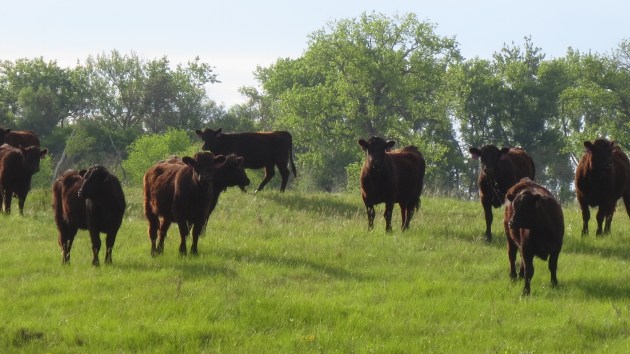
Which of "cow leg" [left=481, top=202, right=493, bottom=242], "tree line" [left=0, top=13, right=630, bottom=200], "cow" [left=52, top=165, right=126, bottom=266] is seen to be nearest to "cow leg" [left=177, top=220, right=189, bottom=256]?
"cow" [left=52, top=165, right=126, bottom=266]

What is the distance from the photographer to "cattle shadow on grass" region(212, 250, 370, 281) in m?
15.7

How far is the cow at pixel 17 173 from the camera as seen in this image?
78.4 ft

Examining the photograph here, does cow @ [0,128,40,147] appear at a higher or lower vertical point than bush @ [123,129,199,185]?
higher

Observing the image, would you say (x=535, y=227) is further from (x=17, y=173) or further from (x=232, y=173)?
(x=17, y=173)

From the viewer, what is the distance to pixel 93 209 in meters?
16.6

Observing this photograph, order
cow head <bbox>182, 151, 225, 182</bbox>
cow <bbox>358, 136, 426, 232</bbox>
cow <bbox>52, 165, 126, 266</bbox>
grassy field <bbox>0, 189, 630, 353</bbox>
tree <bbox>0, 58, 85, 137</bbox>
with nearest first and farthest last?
grassy field <bbox>0, 189, 630, 353</bbox>
cow <bbox>52, 165, 126, 266</bbox>
cow head <bbox>182, 151, 225, 182</bbox>
cow <bbox>358, 136, 426, 232</bbox>
tree <bbox>0, 58, 85, 137</bbox>

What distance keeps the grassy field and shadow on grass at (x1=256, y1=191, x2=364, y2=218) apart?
10.9ft

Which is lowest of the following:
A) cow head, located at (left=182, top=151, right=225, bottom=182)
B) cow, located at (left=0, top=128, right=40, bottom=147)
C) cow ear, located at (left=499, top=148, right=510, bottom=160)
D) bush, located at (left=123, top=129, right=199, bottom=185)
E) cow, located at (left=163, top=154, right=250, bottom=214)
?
bush, located at (left=123, top=129, right=199, bottom=185)

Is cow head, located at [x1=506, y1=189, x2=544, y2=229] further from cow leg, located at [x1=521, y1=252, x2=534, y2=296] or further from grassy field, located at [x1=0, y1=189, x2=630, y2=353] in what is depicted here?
grassy field, located at [x1=0, y1=189, x2=630, y2=353]

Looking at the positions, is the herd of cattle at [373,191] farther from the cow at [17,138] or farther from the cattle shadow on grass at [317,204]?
the cow at [17,138]

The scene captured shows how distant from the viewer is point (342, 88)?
72125 mm

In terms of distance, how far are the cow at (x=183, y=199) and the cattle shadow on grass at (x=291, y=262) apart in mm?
684

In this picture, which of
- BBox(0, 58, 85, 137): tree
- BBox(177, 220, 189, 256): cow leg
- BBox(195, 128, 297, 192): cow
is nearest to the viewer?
BBox(177, 220, 189, 256): cow leg

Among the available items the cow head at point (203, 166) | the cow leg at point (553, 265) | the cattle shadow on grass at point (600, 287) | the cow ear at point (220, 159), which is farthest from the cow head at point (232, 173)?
the cow leg at point (553, 265)
